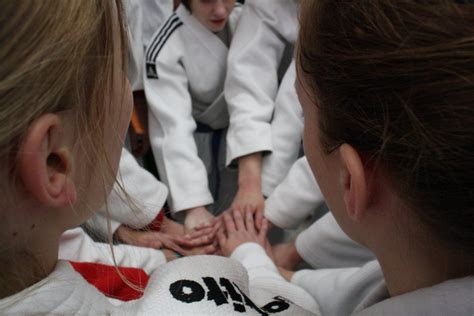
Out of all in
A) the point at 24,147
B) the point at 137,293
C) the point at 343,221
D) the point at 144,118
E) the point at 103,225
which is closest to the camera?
the point at 24,147

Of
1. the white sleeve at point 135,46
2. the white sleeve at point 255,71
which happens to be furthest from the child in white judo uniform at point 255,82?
the white sleeve at point 135,46

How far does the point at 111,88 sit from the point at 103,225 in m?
0.50

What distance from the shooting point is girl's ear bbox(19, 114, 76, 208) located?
0.41 m

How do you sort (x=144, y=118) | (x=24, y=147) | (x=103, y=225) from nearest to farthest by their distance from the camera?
(x=24, y=147) < (x=103, y=225) < (x=144, y=118)

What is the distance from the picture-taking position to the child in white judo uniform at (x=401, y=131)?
417mm

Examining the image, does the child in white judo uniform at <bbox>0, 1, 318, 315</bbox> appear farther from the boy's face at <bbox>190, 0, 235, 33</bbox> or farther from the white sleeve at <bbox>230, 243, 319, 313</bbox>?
the boy's face at <bbox>190, 0, 235, 33</bbox>

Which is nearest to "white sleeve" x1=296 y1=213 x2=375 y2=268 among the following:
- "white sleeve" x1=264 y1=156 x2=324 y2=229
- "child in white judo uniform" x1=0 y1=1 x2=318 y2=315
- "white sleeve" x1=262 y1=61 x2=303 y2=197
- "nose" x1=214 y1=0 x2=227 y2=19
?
"white sleeve" x1=264 y1=156 x2=324 y2=229

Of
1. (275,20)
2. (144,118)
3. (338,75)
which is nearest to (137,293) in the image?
(338,75)

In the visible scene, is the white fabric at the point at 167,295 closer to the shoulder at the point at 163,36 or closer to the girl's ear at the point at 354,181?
the girl's ear at the point at 354,181

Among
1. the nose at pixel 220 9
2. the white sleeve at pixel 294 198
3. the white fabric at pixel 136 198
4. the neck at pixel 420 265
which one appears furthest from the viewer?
the nose at pixel 220 9

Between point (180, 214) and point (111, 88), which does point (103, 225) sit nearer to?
point (180, 214)

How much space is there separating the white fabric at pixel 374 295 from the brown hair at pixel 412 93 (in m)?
0.04

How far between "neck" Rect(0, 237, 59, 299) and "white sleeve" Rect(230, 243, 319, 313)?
32 centimetres

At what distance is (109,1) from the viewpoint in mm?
473
